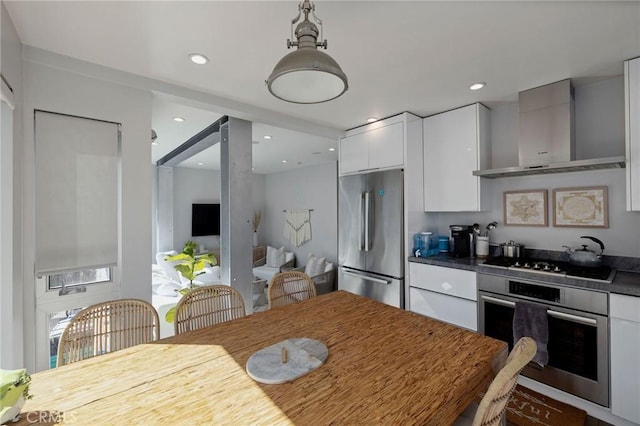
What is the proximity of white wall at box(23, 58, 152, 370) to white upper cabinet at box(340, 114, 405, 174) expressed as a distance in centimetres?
219

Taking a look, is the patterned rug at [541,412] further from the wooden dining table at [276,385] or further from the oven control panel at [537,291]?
the wooden dining table at [276,385]

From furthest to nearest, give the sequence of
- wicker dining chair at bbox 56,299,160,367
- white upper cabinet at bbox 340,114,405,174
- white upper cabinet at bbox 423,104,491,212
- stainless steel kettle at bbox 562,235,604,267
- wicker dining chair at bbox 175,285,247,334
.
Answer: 1. white upper cabinet at bbox 340,114,405,174
2. white upper cabinet at bbox 423,104,491,212
3. stainless steel kettle at bbox 562,235,604,267
4. wicker dining chair at bbox 175,285,247,334
5. wicker dining chair at bbox 56,299,160,367

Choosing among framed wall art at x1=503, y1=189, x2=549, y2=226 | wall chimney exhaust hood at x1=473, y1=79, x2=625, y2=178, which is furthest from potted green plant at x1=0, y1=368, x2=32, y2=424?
framed wall art at x1=503, y1=189, x2=549, y2=226

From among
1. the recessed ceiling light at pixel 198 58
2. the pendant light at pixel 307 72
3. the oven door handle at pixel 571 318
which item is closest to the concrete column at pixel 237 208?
the recessed ceiling light at pixel 198 58

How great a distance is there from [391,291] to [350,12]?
8.35ft

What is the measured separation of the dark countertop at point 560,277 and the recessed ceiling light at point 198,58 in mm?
2538

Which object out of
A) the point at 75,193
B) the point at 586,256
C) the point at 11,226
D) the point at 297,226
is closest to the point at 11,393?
the point at 11,226

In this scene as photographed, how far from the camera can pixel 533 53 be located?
183 centimetres

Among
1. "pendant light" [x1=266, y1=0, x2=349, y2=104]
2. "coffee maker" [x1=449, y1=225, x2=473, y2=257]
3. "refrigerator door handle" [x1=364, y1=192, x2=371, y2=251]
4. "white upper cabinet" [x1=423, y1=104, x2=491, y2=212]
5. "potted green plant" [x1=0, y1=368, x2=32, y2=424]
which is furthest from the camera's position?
"refrigerator door handle" [x1=364, y1=192, x2=371, y2=251]

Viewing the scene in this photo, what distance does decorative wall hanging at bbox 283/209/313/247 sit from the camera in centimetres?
622

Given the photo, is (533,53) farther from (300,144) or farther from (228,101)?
(300,144)

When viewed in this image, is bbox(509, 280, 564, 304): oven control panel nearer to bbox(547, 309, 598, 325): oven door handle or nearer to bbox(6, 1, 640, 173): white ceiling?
bbox(547, 309, 598, 325): oven door handle

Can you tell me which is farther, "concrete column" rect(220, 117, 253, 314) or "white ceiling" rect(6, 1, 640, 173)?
"concrete column" rect(220, 117, 253, 314)

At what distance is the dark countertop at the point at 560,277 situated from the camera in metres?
1.76
